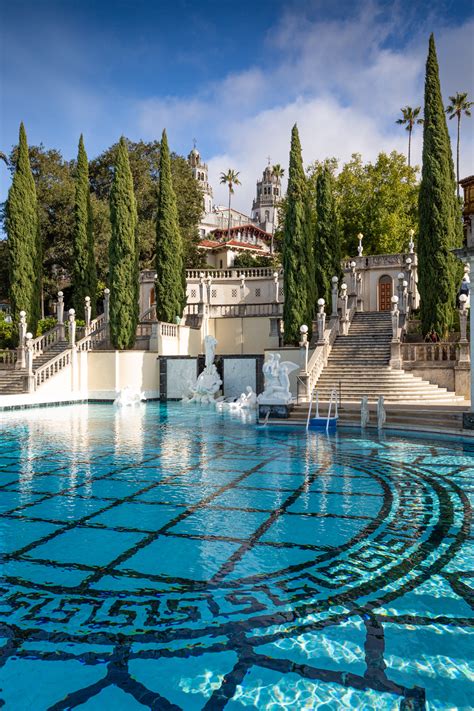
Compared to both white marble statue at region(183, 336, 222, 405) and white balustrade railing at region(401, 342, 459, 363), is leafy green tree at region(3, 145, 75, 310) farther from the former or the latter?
white balustrade railing at region(401, 342, 459, 363)

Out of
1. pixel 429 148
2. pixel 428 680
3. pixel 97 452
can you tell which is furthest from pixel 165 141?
pixel 428 680

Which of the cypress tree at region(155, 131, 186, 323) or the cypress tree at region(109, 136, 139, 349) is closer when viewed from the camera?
the cypress tree at region(109, 136, 139, 349)

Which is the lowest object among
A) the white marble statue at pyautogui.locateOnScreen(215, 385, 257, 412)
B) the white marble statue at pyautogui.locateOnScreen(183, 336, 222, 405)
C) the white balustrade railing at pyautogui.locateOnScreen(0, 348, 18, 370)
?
the white marble statue at pyautogui.locateOnScreen(215, 385, 257, 412)

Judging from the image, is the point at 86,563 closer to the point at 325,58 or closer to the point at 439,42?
the point at 325,58

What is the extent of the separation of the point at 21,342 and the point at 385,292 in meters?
22.1

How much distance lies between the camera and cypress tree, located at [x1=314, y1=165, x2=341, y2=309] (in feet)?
100

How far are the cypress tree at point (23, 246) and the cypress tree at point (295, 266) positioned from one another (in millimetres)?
12850

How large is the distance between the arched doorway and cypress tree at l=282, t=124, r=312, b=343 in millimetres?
10587

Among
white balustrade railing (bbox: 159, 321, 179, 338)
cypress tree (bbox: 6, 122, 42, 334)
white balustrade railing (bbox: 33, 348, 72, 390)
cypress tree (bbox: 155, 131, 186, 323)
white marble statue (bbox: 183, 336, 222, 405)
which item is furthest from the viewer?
cypress tree (bbox: 155, 131, 186, 323)

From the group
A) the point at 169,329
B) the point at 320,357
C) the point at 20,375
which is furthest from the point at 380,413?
the point at 20,375

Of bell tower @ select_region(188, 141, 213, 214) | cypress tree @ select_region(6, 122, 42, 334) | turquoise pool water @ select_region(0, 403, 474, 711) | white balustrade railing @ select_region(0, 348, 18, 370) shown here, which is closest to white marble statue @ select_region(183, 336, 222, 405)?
white balustrade railing @ select_region(0, 348, 18, 370)

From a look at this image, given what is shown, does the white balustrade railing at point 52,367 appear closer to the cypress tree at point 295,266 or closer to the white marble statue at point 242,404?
the white marble statue at point 242,404

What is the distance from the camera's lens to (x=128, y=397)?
25.3 metres

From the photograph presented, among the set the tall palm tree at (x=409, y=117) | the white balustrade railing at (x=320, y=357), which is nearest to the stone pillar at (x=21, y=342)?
the white balustrade railing at (x=320, y=357)
